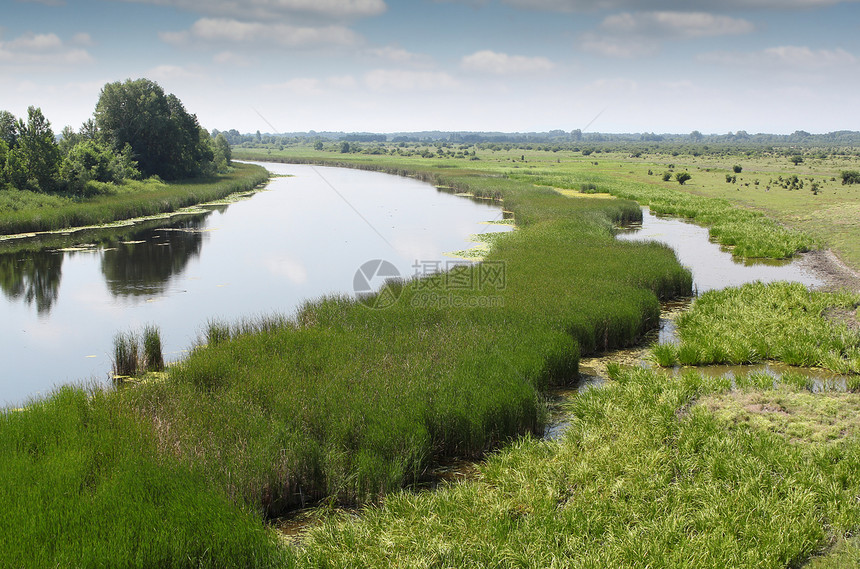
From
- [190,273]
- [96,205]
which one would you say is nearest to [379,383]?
[190,273]

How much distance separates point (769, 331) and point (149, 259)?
978 inches

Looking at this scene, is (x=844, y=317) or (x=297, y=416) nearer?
(x=297, y=416)

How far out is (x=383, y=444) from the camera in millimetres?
8828

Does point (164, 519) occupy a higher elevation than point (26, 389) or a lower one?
higher

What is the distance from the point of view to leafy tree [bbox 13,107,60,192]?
36.9m

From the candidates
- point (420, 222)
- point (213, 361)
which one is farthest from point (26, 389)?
point (420, 222)

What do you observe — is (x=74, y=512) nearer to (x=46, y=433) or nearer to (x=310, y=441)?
(x=46, y=433)

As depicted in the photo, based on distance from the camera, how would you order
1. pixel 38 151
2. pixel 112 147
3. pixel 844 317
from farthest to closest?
pixel 112 147
pixel 38 151
pixel 844 317

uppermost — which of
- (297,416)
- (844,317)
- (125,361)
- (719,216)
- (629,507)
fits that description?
(719,216)

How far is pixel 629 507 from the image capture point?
7.55m

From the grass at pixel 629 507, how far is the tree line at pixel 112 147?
37639 millimetres

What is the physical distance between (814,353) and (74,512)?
14.1 metres

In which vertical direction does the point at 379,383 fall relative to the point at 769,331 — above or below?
above
